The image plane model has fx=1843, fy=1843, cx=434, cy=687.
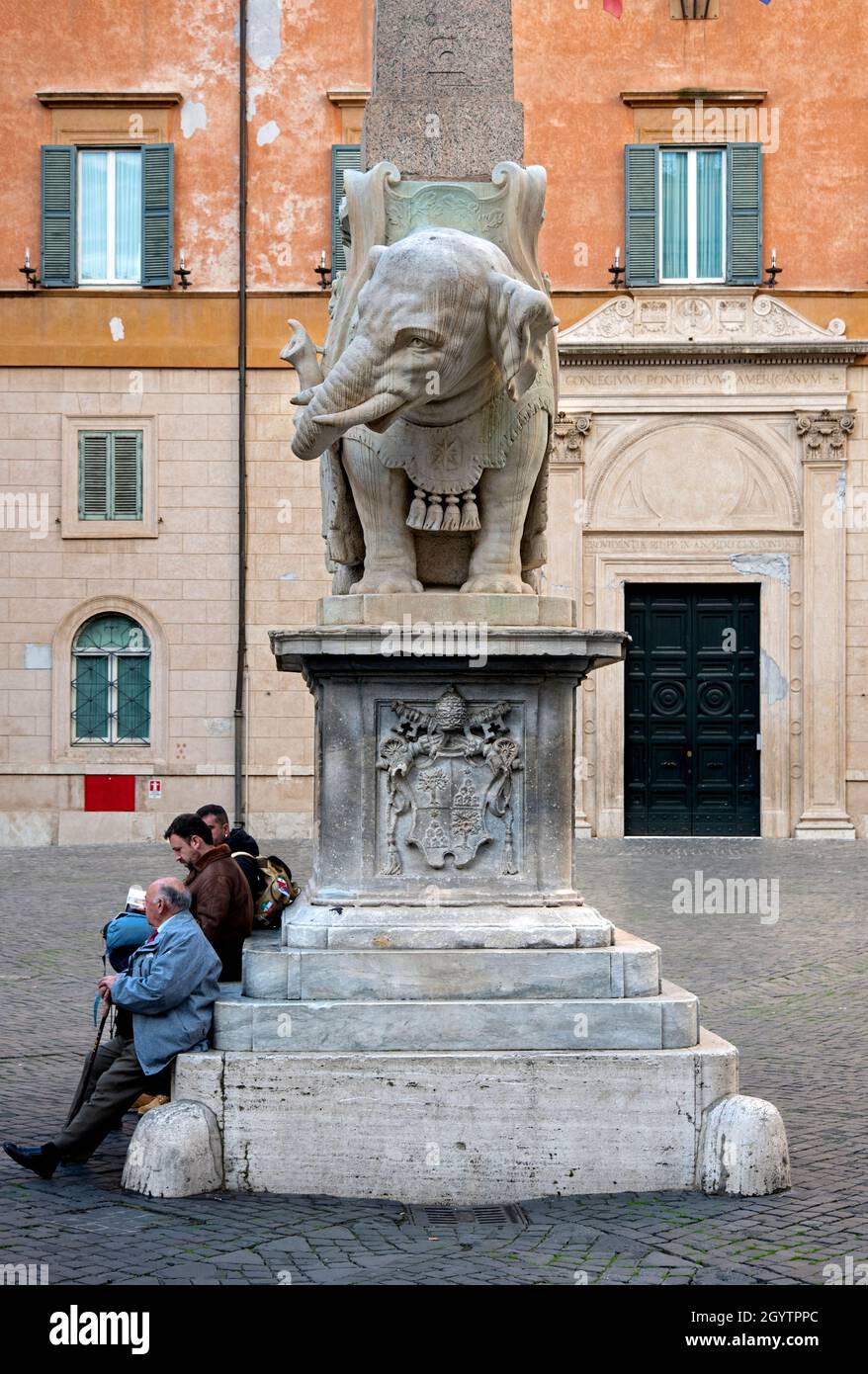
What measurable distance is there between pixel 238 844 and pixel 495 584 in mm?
2561

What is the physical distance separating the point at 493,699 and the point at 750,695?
613 inches

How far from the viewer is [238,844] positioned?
820 centimetres

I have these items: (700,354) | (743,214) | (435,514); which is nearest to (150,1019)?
(435,514)

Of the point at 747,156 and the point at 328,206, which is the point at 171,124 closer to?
the point at 328,206

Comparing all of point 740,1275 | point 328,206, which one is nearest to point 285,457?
point 328,206

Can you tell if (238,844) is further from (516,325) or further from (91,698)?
(91,698)

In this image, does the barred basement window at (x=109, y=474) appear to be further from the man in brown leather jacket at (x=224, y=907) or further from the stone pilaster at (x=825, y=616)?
the man in brown leather jacket at (x=224, y=907)

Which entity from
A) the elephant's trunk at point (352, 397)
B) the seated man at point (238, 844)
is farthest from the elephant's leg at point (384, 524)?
the seated man at point (238, 844)

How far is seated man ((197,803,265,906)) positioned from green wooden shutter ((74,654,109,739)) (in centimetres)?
1296

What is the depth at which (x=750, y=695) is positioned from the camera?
21.2m

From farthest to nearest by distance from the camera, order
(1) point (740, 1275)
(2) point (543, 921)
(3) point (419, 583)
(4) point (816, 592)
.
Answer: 1. (4) point (816, 592)
2. (3) point (419, 583)
3. (2) point (543, 921)
4. (1) point (740, 1275)

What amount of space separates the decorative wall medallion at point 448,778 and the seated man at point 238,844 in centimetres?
105

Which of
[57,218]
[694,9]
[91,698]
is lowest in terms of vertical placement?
[91,698]

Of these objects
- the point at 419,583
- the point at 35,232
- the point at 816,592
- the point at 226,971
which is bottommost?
the point at 226,971
